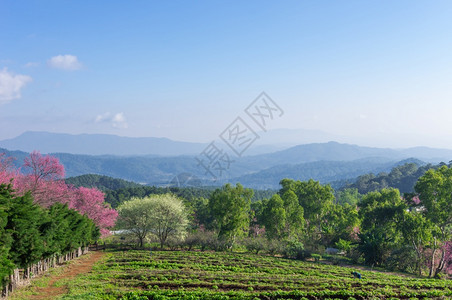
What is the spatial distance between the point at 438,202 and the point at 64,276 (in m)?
38.6

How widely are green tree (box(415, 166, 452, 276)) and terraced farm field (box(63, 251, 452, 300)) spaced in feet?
34.2

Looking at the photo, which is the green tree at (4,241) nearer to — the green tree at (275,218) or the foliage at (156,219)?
the foliage at (156,219)

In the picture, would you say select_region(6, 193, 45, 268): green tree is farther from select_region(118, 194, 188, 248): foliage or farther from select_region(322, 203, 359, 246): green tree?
select_region(322, 203, 359, 246): green tree

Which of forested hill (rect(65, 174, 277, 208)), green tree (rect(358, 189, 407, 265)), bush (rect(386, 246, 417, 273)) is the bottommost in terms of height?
forested hill (rect(65, 174, 277, 208))

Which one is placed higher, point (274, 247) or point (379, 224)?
point (379, 224)

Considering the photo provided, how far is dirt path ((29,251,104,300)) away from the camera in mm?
18663

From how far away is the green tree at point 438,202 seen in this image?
32.6 meters

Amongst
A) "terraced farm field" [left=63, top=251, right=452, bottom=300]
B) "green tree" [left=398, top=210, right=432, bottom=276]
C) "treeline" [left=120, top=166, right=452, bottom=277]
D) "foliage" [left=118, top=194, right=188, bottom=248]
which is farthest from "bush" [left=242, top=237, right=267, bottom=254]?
"green tree" [left=398, top=210, right=432, bottom=276]

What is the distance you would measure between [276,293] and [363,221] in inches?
1282

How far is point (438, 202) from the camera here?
33.1m

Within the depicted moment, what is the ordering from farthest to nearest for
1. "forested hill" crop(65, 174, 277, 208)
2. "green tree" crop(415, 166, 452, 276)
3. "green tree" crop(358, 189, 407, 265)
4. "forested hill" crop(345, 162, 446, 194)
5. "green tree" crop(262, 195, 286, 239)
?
"forested hill" crop(345, 162, 446, 194), "forested hill" crop(65, 174, 277, 208), "green tree" crop(262, 195, 286, 239), "green tree" crop(358, 189, 407, 265), "green tree" crop(415, 166, 452, 276)

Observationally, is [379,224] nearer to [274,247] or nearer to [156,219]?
[274,247]

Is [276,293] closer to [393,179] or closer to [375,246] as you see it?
[375,246]

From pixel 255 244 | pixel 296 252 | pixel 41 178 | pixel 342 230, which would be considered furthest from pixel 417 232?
pixel 41 178
